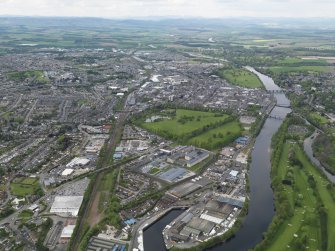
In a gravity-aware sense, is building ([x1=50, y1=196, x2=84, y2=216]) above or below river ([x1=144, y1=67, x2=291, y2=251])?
below

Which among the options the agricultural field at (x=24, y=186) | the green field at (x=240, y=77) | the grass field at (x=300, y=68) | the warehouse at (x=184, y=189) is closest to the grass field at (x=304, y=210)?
the warehouse at (x=184, y=189)

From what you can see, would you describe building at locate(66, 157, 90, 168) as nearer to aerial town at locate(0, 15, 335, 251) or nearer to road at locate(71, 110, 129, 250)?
aerial town at locate(0, 15, 335, 251)

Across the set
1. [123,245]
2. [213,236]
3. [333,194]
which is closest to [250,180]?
[333,194]

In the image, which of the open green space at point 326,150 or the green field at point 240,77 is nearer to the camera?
the open green space at point 326,150

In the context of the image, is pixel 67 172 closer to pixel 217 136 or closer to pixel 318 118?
pixel 217 136

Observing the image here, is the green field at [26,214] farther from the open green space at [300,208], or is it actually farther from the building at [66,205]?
the open green space at [300,208]

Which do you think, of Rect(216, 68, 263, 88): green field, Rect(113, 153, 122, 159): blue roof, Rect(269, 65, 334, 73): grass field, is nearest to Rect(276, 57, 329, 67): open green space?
Rect(269, 65, 334, 73): grass field
